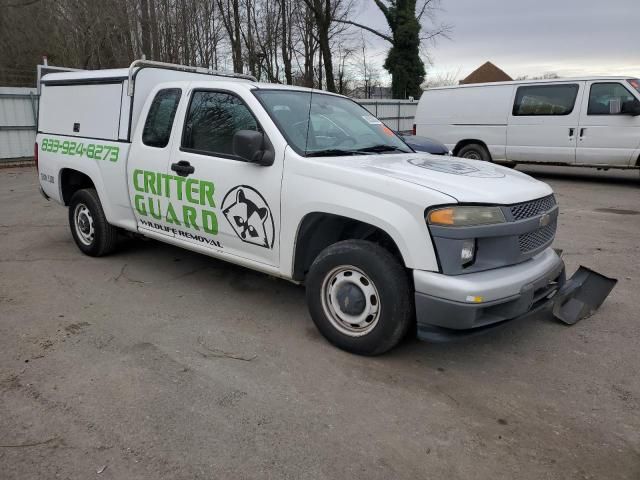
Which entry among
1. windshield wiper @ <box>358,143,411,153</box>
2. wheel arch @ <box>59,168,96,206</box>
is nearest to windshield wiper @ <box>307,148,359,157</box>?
windshield wiper @ <box>358,143,411,153</box>

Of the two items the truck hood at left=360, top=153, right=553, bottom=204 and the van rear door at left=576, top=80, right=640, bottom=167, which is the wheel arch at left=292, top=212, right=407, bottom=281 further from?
the van rear door at left=576, top=80, right=640, bottom=167

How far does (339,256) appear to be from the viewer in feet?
11.5

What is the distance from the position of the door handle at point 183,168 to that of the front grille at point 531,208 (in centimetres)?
256

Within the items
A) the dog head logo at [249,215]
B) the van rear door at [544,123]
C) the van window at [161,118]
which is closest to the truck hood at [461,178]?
the dog head logo at [249,215]

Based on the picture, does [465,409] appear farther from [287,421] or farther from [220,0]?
[220,0]

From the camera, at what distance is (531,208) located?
3.45m

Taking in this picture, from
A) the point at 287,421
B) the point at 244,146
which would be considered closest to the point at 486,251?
the point at 287,421

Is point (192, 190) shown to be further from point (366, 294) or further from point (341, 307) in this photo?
point (366, 294)

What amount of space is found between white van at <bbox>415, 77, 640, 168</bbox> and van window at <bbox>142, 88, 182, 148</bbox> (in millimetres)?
9093

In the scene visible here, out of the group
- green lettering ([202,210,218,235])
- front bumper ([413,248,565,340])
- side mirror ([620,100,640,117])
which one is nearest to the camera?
front bumper ([413,248,565,340])

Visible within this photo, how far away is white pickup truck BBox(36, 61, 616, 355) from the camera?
315 cm

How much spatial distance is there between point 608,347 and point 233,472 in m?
2.79

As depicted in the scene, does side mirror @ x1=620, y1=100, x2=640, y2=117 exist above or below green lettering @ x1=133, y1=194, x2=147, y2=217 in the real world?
above

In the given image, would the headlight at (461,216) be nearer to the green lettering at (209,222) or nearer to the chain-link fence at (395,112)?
the green lettering at (209,222)
